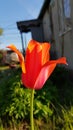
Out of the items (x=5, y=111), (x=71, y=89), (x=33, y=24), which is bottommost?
(x=33, y=24)

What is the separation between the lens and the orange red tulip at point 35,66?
5.89 ft

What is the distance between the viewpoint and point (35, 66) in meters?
1.80

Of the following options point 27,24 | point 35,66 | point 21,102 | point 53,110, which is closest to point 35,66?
point 35,66

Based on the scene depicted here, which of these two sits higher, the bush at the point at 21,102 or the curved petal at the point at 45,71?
the curved petal at the point at 45,71

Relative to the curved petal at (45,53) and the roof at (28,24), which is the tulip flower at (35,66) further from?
the roof at (28,24)

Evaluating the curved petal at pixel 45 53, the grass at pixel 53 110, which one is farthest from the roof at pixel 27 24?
the curved petal at pixel 45 53

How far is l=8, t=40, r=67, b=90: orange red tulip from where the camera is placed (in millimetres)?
1795

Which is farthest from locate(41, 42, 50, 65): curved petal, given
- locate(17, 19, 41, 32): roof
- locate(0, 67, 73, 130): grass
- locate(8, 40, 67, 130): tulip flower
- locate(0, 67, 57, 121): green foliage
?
locate(17, 19, 41, 32): roof

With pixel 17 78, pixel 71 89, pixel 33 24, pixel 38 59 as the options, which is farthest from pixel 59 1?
pixel 38 59

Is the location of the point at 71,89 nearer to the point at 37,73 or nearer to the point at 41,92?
the point at 41,92

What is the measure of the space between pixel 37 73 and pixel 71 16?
31.7ft

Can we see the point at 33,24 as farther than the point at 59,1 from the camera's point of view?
Yes

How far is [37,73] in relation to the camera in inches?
71.2

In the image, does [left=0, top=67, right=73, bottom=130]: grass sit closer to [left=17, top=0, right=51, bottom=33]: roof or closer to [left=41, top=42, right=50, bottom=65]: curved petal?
[left=41, top=42, right=50, bottom=65]: curved petal
